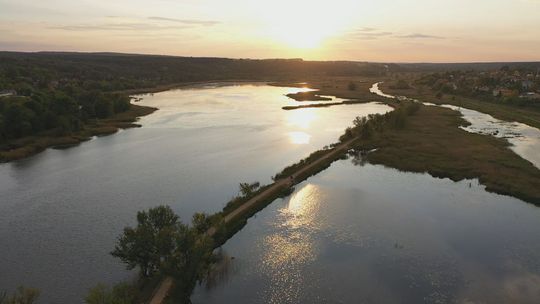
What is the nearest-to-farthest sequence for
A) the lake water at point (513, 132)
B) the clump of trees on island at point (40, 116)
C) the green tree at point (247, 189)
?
the green tree at point (247, 189) → the lake water at point (513, 132) → the clump of trees on island at point (40, 116)

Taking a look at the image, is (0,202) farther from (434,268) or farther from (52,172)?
(434,268)

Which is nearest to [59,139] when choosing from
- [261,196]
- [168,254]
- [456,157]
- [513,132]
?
[261,196]

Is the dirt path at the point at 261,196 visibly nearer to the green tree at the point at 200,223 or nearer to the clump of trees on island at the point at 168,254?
the green tree at the point at 200,223

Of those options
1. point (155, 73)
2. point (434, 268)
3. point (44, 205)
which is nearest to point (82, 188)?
point (44, 205)

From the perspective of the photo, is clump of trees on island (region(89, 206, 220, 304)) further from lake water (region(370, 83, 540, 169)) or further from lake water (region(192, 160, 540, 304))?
lake water (region(370, 83, 540, 169))

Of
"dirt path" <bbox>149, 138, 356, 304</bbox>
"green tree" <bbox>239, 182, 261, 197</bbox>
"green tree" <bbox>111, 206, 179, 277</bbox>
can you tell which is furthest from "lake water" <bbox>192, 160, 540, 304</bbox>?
"green tree" <bbox>111, 206, 179, 277</bbox>

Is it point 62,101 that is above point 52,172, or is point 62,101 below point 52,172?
above

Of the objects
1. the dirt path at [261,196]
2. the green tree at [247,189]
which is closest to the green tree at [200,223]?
the dirt path at [261,196]

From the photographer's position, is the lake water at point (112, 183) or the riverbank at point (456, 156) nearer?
the lake water at point (112, 183)
